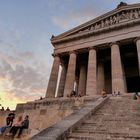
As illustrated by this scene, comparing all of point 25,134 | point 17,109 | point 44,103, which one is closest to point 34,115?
point 44,103

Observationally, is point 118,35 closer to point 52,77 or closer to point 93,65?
point 93,65

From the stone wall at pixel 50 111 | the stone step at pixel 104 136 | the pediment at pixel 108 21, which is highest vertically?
the pediment at pixel 108 21

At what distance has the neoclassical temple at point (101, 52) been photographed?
24.7 metres

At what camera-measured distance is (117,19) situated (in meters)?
27.9

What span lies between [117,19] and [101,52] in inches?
228

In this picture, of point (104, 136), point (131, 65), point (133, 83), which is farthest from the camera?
point (133, 83)

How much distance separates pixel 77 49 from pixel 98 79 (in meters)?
A: 5.83

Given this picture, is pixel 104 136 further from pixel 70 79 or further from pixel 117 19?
pixel 117 19

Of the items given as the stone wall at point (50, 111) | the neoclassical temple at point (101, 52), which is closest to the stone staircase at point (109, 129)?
the stone wall at point (50, 111)

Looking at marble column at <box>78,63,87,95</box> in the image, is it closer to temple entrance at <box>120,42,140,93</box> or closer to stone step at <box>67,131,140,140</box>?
temple entrance at <box>120,42,140,93</box>

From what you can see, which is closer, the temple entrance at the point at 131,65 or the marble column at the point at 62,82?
the temple entrance at the point at 131,65

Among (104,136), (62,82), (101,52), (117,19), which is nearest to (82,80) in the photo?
(62,82)

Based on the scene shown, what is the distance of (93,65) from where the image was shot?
25.7m

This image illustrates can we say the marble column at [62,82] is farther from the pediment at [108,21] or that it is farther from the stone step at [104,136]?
the stone step at [104,136]
